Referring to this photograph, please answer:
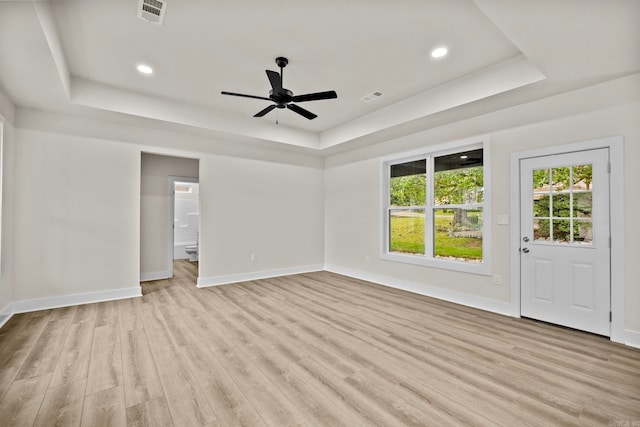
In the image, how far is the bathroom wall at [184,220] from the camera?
8.52 metres

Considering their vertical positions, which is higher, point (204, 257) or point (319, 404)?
point (204, 257)

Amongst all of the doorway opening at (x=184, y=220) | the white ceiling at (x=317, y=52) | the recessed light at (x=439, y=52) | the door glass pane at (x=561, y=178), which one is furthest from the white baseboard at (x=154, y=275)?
the door glass pane at (x=561, y=178)

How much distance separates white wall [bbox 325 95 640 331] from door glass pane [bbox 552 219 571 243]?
493 millimetres

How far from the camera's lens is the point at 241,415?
1853 millimetres

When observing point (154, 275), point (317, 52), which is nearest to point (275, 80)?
point (317, 52)

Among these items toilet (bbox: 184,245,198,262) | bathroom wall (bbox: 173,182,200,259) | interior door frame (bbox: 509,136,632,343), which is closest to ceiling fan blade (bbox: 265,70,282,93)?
interior door frame (bbox: 509,136,632,343)

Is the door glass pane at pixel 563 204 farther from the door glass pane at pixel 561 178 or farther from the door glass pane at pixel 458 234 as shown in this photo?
the door glass pane at pixel 458 234

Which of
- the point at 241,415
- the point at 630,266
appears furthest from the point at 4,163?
the point at 630,266

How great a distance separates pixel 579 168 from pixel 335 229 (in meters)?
4.34

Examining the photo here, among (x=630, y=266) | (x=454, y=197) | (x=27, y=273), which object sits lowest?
(x=27, y=273)

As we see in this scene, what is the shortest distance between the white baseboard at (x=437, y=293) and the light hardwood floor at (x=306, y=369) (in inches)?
9.1

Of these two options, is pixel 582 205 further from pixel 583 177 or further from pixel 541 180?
pixel 541 180

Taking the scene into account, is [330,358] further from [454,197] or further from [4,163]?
[4,163]

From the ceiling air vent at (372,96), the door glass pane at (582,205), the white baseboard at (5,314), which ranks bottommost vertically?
the white baseboard at (5,314)
